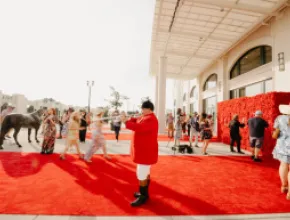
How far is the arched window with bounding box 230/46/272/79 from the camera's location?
37.9ft

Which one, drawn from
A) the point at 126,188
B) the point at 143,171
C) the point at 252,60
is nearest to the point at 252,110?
the point at 252,60

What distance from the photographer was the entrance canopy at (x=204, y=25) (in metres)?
9.63

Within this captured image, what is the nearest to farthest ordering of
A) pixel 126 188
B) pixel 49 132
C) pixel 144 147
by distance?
1. pixel 144 147
2. pixel 126 188
3. pixel 49 132

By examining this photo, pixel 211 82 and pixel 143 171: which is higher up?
pixel 211 82

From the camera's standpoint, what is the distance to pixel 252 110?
29.0ft

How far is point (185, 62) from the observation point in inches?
767

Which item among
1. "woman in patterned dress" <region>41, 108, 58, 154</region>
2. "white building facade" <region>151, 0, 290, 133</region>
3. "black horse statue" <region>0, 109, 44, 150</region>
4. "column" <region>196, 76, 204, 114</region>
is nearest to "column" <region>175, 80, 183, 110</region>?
"column" <region>196, 76, 204, 114</region>

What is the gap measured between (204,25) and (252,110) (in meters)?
6.50

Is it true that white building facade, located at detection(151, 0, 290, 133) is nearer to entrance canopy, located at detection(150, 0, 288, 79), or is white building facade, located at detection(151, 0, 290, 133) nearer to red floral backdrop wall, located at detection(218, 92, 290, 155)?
entrance canopy, located at detection(150, 0, 288, 79)

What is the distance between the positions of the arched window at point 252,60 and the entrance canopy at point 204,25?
1.33 metres

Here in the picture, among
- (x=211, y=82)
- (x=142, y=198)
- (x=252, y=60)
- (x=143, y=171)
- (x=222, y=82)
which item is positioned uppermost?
(x=252, y=60)

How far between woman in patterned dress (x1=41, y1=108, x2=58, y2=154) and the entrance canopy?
8161 mm

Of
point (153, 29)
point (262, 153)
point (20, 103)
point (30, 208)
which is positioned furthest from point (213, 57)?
point (20, 103)

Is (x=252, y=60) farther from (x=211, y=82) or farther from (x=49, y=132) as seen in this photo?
(x=49, y=132)
